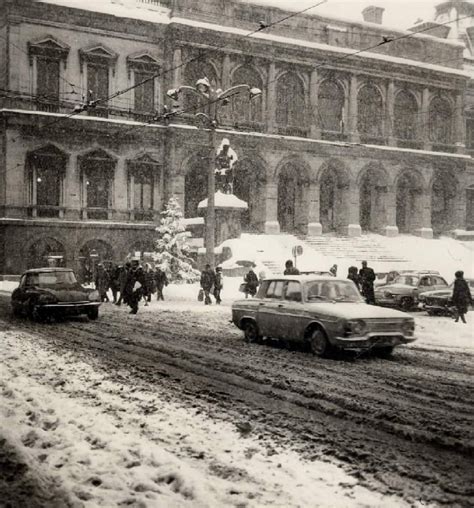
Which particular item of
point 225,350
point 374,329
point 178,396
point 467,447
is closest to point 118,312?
point 225,350

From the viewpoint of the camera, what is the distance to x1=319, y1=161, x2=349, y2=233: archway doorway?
141ft

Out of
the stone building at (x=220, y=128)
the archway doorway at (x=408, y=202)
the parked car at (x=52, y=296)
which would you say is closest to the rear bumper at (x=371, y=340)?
the parked car at (x=52, y=296)

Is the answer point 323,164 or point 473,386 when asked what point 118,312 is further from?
point 323,164

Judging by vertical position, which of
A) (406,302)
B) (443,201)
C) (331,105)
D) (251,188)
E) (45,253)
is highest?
(331,105)

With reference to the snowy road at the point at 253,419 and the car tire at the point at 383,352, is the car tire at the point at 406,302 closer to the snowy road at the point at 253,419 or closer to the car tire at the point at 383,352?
the snowy road at the point at 253,419

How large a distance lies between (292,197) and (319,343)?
32.0 m

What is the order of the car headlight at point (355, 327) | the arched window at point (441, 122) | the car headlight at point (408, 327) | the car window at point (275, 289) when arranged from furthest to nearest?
1. the arched window at point (441, 122)
2. the car window at point (275, 289)
3. the car headlight at point (408, 327)
4. the car headlight at point (355, 327)

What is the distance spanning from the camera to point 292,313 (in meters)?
11.9

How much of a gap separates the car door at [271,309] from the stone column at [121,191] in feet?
82.5

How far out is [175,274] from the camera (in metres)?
31.2

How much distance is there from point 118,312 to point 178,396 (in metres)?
12.2

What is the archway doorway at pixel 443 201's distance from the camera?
4612 cm

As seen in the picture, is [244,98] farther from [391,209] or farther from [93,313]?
[93,313]

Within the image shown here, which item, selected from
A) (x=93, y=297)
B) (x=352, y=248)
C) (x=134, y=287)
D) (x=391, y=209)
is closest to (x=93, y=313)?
(x=93, y=297)
